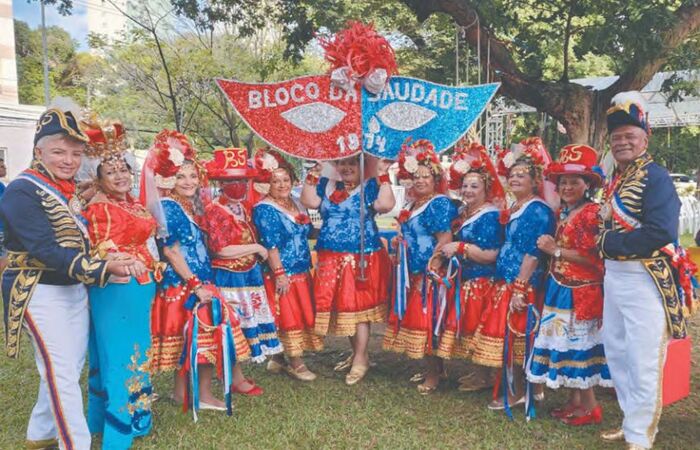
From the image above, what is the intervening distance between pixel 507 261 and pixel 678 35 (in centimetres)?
438

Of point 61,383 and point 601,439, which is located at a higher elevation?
point 61,383

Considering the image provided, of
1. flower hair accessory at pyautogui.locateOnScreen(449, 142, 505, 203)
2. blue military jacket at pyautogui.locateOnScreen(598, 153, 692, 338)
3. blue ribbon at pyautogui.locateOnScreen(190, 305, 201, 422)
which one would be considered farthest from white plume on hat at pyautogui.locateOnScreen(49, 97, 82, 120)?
blue military jacket at pyautogui.locateOnScreen(598, 153, 692, 338)

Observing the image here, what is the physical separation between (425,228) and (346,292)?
0.81m

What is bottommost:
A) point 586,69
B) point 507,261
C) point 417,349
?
point 417,349

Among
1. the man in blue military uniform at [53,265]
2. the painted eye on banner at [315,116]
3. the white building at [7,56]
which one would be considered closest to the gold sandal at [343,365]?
the painted eye on banner at [315,116]

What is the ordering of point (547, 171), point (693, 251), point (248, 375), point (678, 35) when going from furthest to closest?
point (678, 35) → point (248, 375) → point (693, 251) → point (547, 171)

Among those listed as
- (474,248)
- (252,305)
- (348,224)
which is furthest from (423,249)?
(252,305)

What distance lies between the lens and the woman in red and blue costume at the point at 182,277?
3625 millimetres

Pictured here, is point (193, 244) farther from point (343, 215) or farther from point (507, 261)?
point (507, 261)

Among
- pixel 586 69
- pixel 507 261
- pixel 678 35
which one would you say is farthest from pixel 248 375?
pixel 586 69

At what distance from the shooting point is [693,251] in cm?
387

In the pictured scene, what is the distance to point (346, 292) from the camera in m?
4.34

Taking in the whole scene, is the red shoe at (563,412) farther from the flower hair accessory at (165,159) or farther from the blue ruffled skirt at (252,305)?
the flower hair accessory at (165,159)

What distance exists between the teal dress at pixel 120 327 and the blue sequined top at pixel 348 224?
1.49 meters
